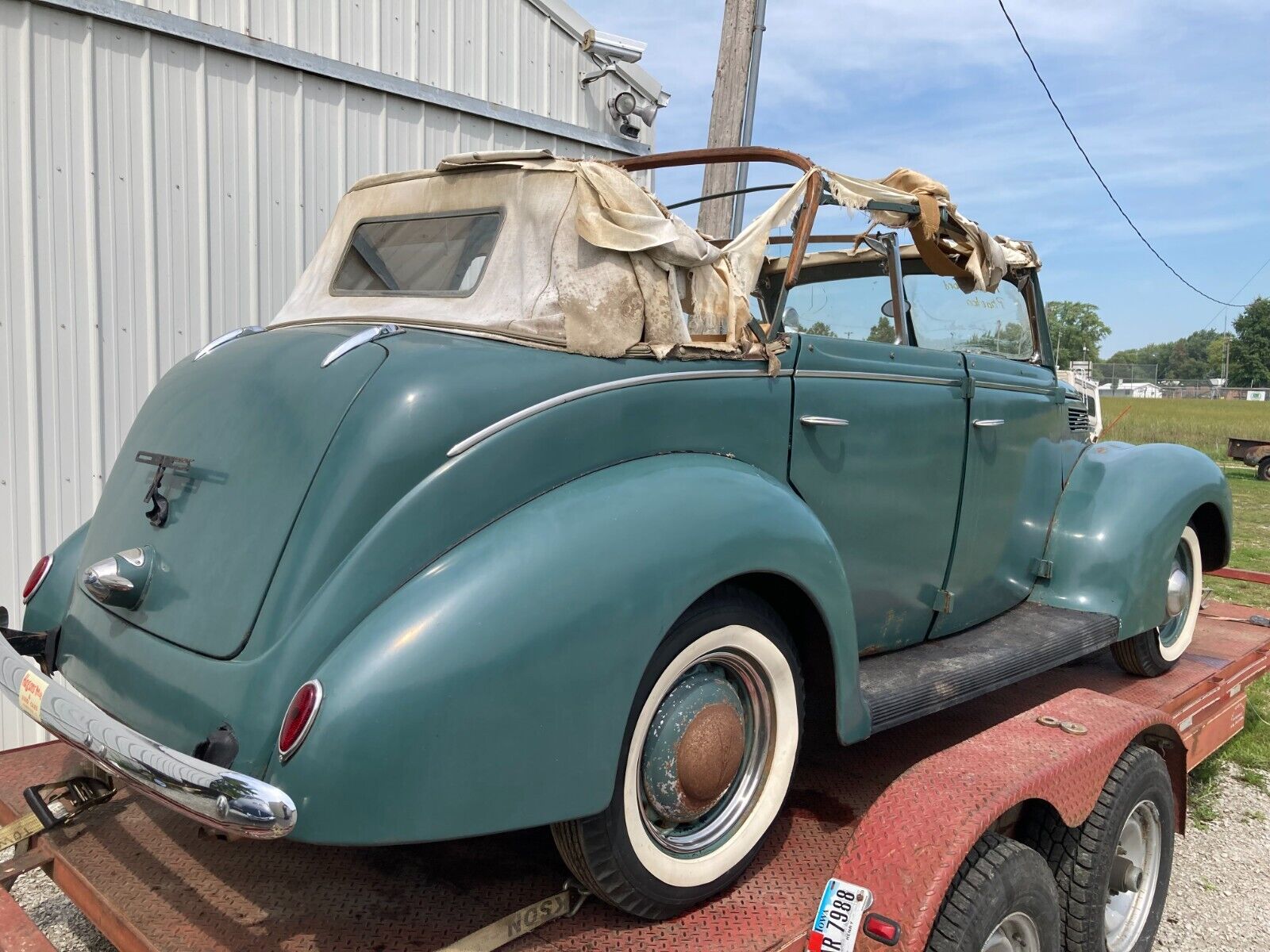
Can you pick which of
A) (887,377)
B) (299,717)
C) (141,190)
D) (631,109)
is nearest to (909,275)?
(887,377)

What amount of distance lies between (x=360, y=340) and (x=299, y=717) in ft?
3.17

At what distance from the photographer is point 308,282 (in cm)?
330

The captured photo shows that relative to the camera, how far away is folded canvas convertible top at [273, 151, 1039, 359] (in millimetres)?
2500

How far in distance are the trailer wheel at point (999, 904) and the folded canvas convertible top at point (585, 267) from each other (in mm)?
1410

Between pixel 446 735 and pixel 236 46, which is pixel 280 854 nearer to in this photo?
pixel 446 735

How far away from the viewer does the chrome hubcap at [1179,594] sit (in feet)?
14.3

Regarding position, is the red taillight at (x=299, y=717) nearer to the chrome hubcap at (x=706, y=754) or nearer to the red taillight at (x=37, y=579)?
the chrome hubcap at (x=706, y=754)

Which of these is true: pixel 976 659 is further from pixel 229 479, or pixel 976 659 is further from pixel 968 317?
pixel 229 479

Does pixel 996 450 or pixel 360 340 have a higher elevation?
pixel 360 340

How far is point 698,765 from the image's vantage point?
2326 millimetres

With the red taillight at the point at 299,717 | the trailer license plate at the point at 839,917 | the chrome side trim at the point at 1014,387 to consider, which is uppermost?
the chrome side trim at the point at 1014,387

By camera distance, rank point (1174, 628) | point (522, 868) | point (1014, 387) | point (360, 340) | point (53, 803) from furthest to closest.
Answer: point (1174, 628), point (1014, 387), point (53, 803), point (522, 868), point (360, 340)

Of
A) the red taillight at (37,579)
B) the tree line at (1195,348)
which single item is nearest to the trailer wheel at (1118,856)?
the red taillight at (37,579)

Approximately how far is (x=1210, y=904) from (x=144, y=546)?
3.84 metres
